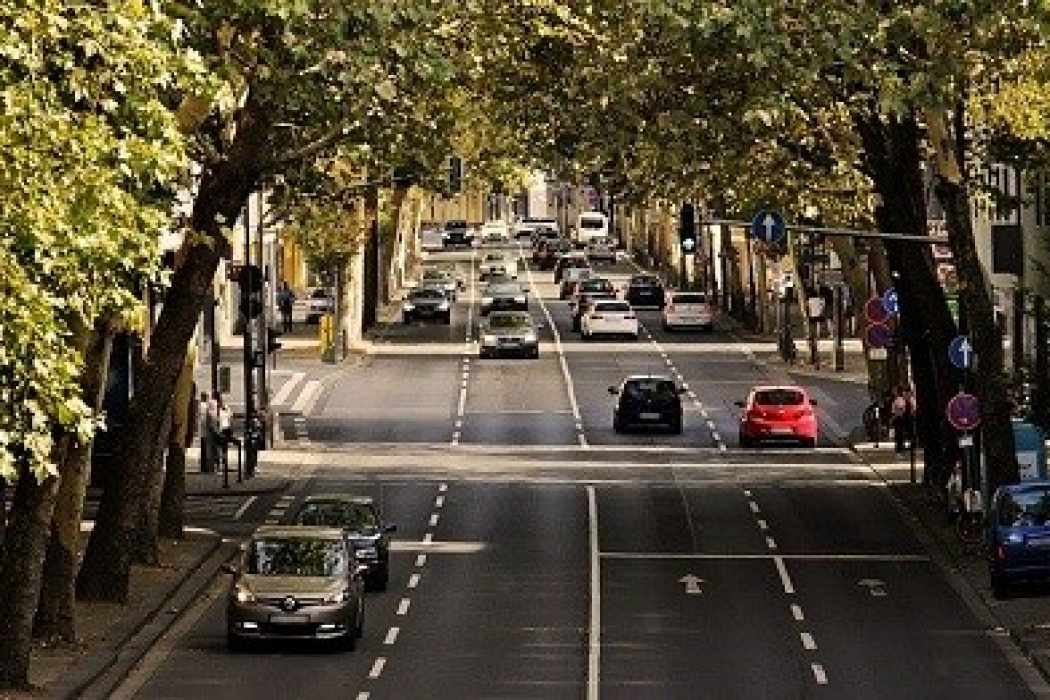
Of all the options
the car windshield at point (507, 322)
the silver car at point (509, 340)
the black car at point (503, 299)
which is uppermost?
the black car at point (503, 299)

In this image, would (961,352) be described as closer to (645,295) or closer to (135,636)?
(135,636)

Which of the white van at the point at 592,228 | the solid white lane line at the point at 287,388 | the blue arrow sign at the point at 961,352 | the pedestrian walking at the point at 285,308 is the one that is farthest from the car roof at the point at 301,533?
the white van at the point at 592,228

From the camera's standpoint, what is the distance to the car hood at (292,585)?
138ft

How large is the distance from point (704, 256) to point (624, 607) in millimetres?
90086

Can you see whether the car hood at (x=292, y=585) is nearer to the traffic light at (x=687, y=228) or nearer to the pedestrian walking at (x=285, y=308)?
the traffic light at (x=687, y=228)

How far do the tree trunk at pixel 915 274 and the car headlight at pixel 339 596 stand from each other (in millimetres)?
14787

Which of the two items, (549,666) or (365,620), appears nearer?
(549,666)

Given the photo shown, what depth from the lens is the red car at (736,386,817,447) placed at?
2982 inches

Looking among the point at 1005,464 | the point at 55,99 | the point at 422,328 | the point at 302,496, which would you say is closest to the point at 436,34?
the point at 1005,464

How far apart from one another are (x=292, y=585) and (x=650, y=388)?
125ft

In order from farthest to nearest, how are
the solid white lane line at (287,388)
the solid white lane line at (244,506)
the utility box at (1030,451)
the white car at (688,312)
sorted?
the white car at (688,312) < the solid white lane line at (287,388) < the solid white lane line at (244,506) < the utility box at (1030,451)

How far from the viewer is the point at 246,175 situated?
44312 mm

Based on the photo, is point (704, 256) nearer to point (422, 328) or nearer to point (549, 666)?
point (422, 328)

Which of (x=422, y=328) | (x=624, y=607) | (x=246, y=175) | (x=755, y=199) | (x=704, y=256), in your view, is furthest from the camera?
(x=704, y=256)
